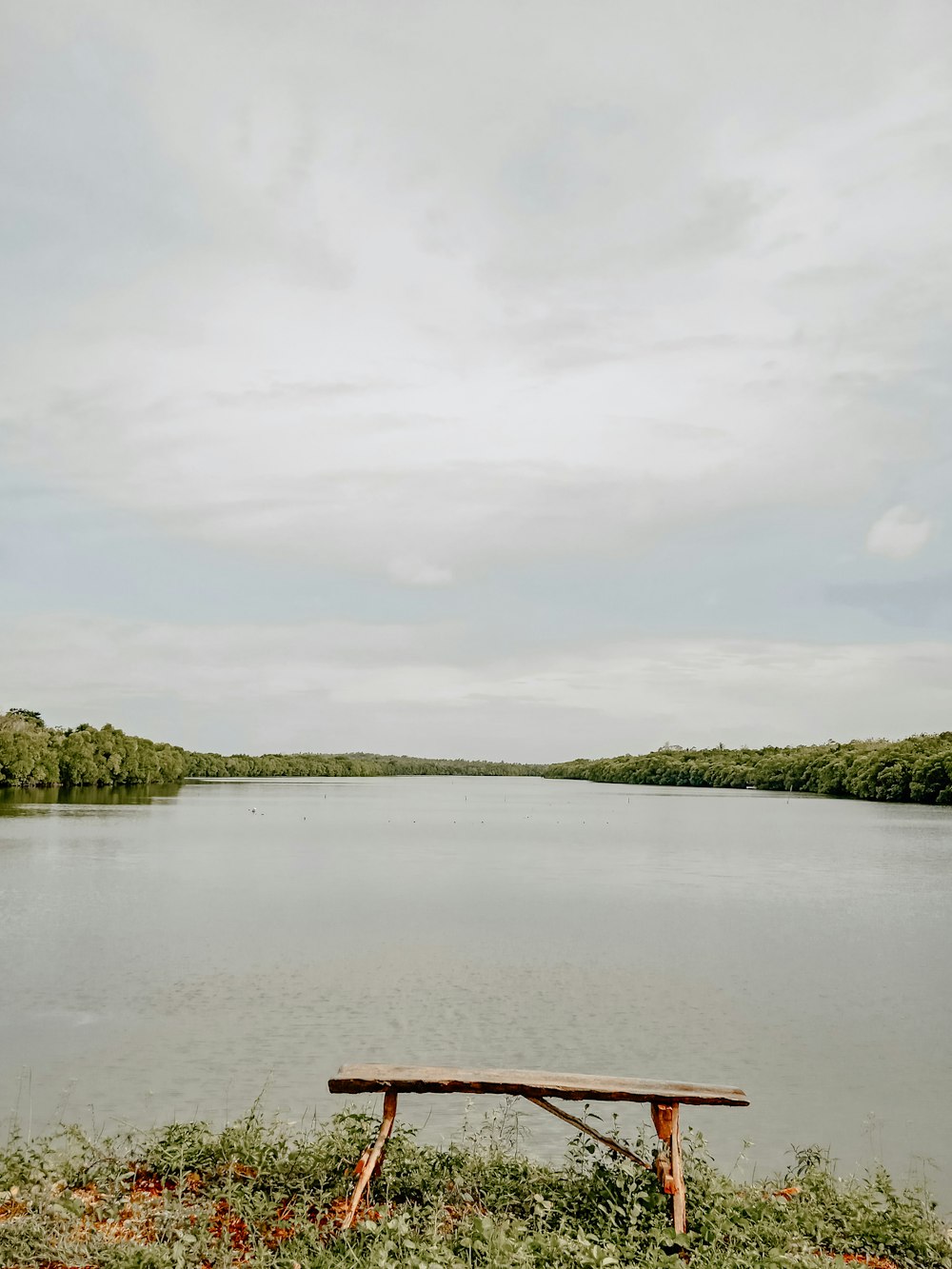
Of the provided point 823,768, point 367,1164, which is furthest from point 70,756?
point 367,1164

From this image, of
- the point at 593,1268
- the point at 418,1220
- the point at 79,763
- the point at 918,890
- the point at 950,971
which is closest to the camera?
the point at 593,1268

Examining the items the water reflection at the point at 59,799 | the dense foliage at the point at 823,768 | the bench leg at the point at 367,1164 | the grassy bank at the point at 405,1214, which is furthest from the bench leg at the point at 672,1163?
the dense foliage at the point at 823,768

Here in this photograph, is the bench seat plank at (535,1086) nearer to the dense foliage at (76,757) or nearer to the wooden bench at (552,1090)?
the wooden bench at (552,1090)

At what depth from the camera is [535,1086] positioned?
5.98 meters

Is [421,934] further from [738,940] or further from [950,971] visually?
[950,971]

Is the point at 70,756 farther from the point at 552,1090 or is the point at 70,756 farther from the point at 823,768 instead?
the point at 552,1090

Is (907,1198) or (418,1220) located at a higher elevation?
(418,1220)

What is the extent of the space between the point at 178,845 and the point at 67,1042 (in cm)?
2854

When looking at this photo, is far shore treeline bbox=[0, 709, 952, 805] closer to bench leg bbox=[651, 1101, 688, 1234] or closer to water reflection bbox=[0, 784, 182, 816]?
water reflection bbox=[0, 784, 182, 816]

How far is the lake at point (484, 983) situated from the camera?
32.6 feet

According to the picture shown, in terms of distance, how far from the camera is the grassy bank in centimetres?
496

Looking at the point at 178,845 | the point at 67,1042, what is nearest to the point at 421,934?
the point at 67,1042

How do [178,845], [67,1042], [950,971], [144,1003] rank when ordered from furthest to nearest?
[178,845], [950,971], [144,1003], [67,1042]

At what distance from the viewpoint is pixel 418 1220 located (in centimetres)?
550
